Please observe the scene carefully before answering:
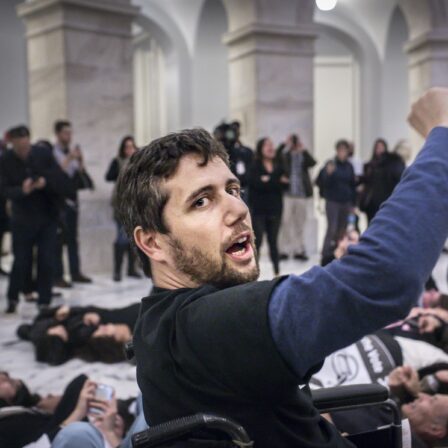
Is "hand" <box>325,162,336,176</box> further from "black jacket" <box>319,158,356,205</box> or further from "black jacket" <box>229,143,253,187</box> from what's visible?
"black jacket" <box>229,143,253,187</box>

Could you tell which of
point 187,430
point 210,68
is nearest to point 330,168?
point 210,68

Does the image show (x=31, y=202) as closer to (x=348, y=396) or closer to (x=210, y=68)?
(x=348, y=396)

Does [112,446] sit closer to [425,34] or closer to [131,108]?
[131,108]

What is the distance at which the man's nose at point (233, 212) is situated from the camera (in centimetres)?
119

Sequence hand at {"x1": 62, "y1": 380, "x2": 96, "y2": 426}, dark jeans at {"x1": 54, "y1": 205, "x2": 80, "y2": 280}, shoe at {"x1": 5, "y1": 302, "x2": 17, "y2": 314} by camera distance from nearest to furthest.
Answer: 1. hand at {"x1": 62, "y1": 380, "x2": 96, "y2": 426}
2. shoe at {"x1": 5, "y1": 302, "x2": 17, "y2": 314}
3. dark jeans at {"x1": 54, "y1": 205, "x2": 80, "y2": 280}

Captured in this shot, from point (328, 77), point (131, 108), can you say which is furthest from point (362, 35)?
point (131, 108)

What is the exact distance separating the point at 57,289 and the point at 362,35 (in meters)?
11.2

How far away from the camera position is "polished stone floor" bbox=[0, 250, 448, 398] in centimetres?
400

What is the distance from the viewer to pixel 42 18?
8070 mm

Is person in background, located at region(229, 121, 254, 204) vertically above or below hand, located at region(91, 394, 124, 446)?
above

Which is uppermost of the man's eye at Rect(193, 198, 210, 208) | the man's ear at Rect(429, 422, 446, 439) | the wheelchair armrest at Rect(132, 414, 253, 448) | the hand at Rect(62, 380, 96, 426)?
the man's eye at Rect(193, 198, 210, 208)

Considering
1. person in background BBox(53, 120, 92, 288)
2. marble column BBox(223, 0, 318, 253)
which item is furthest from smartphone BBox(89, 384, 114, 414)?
marble column BBox(223, 0, 318, 253)

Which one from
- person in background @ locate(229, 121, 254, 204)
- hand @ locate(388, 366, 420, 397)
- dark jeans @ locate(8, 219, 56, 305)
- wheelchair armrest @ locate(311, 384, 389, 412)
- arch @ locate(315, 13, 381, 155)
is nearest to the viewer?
wheelchair armrest @ locate(311, 384, 389, 412)

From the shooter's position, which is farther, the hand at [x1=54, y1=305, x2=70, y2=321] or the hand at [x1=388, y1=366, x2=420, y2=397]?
the hand at [x1=54, y1=305, x2=70, y2=321]
